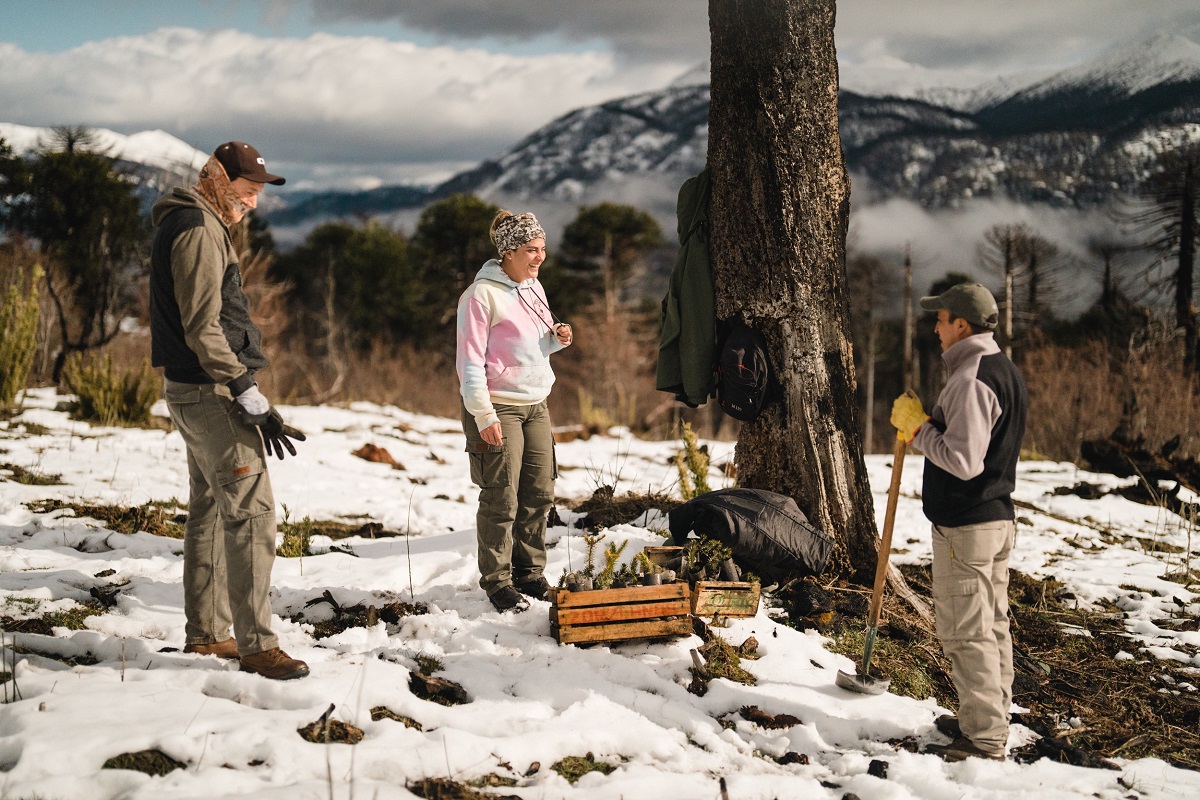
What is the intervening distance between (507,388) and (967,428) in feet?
6.93

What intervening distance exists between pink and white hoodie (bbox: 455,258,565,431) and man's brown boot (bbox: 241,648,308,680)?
51.4 inches

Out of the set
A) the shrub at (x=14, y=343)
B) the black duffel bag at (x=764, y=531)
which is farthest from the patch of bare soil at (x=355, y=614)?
the shrub at (x=14, y=343)

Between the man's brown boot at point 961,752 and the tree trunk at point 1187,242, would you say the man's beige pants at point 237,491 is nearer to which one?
the man's brown boot at point 961,752

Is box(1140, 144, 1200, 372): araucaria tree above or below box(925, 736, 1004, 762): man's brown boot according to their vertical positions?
above

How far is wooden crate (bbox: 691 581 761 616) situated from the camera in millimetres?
4098

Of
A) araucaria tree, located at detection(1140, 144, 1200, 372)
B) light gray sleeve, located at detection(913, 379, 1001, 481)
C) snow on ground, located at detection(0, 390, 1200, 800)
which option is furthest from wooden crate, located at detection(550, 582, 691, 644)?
araucaria tree, located at detection(1140, 144, 1200, 372)

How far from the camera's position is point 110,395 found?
903 cm

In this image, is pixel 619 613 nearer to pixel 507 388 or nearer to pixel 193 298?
pixel 507 388

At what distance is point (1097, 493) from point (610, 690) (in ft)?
23.6

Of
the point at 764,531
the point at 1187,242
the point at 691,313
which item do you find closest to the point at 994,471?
the point at 764,531

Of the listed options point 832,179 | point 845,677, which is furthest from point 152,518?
point 832,179

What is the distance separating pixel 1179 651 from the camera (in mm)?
4691

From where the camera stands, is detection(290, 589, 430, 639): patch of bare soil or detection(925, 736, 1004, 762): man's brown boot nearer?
detection(925, 736, 1004, 762): man's brown boot

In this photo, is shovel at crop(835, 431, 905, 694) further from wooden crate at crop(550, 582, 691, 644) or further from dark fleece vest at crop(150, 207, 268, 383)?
dark fleece vest at crop(150, 207, 268, 383)
